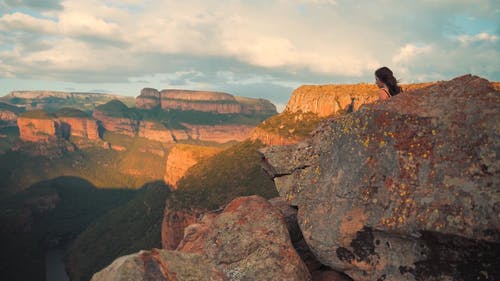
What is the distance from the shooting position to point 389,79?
1214 centimetres

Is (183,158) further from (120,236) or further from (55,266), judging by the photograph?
(55,266)

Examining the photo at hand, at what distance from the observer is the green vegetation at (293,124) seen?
113 meters

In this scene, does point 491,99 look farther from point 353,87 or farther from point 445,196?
point 353,87

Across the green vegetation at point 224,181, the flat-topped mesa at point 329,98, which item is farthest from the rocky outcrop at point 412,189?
the flat-topped mesa at point 329,98

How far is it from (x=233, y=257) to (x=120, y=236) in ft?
470

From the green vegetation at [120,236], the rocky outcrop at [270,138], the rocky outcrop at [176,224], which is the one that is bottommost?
the green vegetation at [120,236]

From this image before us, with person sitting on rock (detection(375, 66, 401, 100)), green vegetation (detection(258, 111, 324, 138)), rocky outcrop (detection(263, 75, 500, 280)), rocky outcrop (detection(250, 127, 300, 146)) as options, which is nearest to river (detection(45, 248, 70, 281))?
rocky outcrop (detection(250, 127, 300, 146))

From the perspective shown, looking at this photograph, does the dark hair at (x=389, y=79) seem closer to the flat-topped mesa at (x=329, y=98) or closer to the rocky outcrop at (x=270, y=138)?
the flat-topped mesa at (x=329, y=98)

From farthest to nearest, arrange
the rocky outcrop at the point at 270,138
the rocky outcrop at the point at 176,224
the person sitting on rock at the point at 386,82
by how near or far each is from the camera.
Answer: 1. the rocky outcrop at the point at 270,138
2. the rocky outcrop at the point at 176,224
3. the person sitting on rock at the point at 386,82

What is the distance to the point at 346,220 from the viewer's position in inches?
392

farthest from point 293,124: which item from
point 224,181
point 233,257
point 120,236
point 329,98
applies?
point 233,257

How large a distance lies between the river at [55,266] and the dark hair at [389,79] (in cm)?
17127

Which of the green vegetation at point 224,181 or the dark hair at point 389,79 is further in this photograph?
the green vegetation at point 224,181

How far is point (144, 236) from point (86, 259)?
30.4 meters
